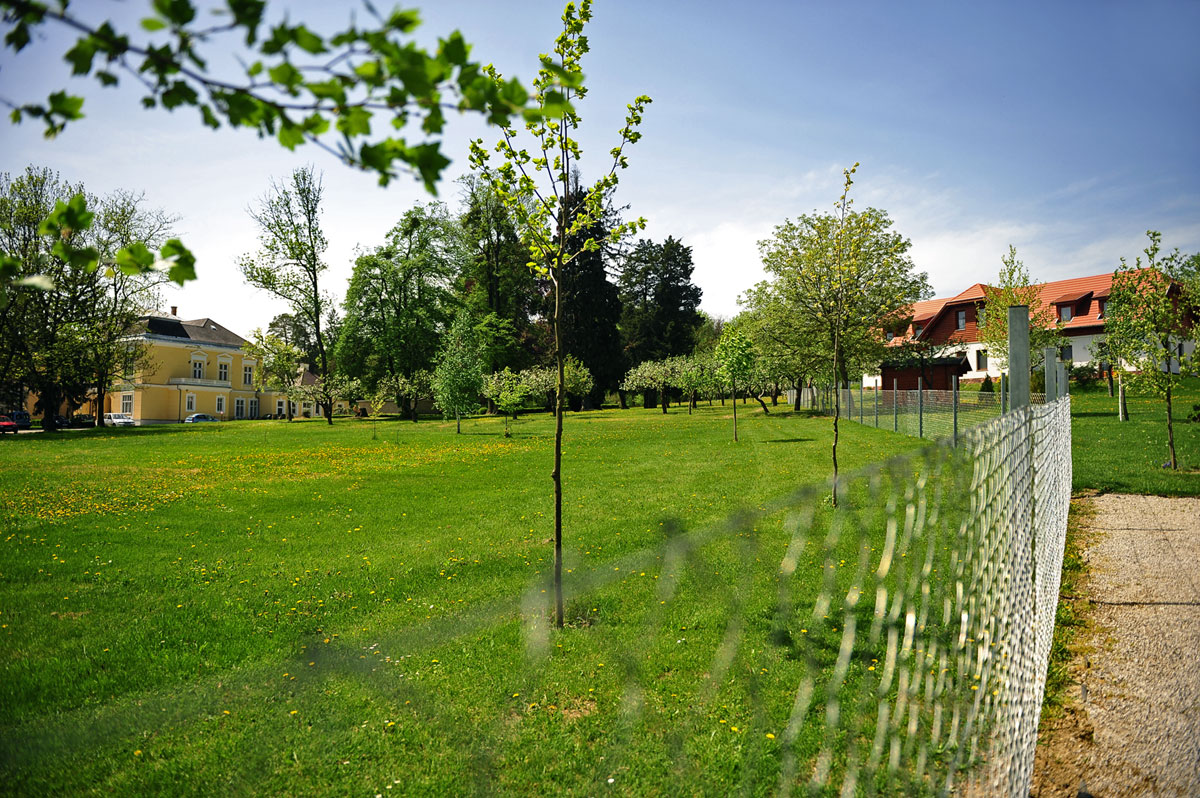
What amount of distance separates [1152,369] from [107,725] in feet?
54.3

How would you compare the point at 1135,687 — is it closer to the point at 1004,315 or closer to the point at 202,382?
the point at 1004,315

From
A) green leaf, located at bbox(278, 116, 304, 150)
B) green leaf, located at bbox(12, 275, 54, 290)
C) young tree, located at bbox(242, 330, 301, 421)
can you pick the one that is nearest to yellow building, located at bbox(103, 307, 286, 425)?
young tree, located at bbox(242, 330, 301, 421)

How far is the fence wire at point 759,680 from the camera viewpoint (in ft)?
8.13

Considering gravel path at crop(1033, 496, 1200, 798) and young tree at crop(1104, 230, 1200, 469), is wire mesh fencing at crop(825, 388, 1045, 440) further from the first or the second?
gravel path at crop(1033, 496, 1200, 798)

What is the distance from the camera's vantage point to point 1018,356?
4480mm

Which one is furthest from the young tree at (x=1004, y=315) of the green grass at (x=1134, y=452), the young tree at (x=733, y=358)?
the young tree at (x=733, y=358)

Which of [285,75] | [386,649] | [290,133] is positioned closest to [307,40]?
[285,75]

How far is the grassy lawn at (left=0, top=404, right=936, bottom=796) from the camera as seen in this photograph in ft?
11.1

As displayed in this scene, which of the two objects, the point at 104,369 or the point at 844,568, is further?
the point at 104,369

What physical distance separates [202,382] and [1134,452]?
6525 centimetres

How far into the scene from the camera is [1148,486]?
10.1 m

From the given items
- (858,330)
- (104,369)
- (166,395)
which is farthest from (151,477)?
(166,395)

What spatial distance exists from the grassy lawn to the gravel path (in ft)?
3.65

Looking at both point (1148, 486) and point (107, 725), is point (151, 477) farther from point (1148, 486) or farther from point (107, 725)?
point (1148, 486)
